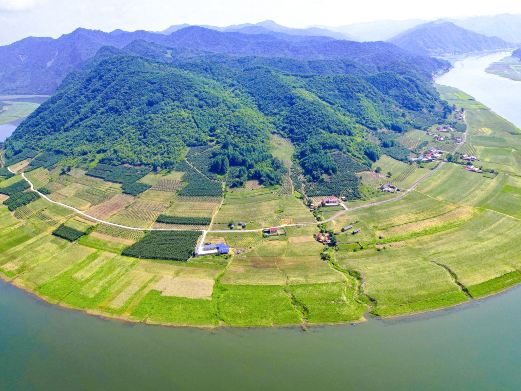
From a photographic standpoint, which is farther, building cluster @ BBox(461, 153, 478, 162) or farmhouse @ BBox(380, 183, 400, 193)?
building cluster @ BBox(461, 153, 478, 162)

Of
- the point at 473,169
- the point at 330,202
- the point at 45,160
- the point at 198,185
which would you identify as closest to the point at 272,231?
the point at 330,202

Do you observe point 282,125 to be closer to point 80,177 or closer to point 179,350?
point 80,177

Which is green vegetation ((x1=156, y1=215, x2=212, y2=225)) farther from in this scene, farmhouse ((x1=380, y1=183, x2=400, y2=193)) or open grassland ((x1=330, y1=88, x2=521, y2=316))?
farmhouse ((x1=380, y1=183, x2=400, y2=193))

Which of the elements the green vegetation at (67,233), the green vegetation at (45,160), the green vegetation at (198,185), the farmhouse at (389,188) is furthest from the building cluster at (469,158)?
the green vegetation at (45,160)

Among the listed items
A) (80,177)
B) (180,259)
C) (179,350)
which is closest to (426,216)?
(180,259)

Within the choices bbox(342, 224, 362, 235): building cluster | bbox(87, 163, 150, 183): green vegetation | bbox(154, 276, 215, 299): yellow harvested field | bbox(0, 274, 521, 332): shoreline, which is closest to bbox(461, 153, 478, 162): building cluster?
bbox(342, 224, 362, 235): building cluster

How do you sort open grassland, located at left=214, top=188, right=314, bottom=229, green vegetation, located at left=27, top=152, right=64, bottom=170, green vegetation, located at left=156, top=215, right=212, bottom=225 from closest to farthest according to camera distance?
green vegetation, located at left=156, top=215, right=212, bottom=225, open grassland, located at left=214, top=188, right=314, bottom=229, green vegetation, located at left=27, top=152, right=64, bottom=170

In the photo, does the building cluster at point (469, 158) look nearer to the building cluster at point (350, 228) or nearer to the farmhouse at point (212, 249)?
the building cluster at point (350, 228)
